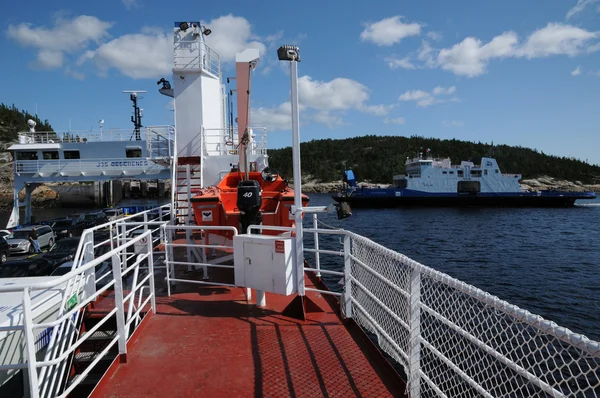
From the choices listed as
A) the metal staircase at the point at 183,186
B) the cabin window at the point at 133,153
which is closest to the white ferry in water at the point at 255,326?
the metal staircase at the point at 183,186

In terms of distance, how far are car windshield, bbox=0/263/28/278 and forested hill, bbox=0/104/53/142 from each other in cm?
8430

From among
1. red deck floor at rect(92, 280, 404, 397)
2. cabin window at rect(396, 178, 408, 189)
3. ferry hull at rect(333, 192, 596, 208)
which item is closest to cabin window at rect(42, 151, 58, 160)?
red deck floor at rect(92, 280, 404, 397)

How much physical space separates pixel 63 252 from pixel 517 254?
20.7m

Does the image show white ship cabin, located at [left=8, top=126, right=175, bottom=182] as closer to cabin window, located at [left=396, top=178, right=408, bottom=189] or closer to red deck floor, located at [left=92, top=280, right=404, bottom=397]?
red deck floor, located at [left=92, top=280, right=404, bottom=397]

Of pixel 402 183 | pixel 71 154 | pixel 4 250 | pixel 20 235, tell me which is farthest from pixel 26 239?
pixel 402 183

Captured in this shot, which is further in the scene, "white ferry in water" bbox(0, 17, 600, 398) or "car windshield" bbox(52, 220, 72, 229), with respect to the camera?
"car windshield" bbox(52, 220, 72, 229)

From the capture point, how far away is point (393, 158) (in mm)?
110375

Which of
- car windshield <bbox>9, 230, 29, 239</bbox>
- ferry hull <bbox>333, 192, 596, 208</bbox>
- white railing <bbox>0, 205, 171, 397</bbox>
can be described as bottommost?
ferry hull <bbox>333, 192, 596, 208</bbox>

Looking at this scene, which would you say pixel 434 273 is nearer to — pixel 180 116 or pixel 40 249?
pixel 180 116

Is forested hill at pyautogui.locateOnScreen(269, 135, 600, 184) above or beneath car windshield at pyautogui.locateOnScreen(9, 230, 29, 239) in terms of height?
above

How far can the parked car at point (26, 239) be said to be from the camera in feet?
51.8

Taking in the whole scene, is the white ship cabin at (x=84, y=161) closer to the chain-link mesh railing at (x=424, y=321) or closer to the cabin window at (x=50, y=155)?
the cabin window at (x=50, y=155)

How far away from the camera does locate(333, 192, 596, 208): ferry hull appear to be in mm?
49781

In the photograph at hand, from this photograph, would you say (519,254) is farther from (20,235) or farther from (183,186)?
(20,235)
